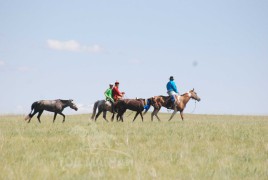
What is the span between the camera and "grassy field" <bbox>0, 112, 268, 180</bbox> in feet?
26.5

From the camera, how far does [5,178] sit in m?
7.49

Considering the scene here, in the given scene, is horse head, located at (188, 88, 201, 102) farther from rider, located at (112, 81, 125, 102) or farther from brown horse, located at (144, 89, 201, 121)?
rider, located at (112, 81, 125, 102)

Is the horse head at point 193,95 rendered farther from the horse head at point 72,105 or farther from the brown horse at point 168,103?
the horse head at point 72,105

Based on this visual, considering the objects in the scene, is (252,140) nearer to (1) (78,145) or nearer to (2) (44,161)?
(1) (78,145)

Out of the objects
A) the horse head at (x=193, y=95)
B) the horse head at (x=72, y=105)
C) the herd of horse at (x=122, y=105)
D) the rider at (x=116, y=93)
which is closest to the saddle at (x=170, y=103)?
the herd of horse at (x=122, y=105)

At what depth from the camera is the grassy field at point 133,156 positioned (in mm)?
8070

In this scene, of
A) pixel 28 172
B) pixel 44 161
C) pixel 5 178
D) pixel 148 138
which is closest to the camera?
pixel 5 178

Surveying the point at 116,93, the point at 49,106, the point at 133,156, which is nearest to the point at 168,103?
the point at 116,93

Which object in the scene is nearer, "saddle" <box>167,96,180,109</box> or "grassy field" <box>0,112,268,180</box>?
"grassy field" <box>0,112,268,180</box>

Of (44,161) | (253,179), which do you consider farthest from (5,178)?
(253,179)

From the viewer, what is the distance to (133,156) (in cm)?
988

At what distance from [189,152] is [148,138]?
8.93 feet

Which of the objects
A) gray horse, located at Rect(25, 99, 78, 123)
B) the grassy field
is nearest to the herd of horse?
gray horse, located at Rect(25, 99, 78, 123)

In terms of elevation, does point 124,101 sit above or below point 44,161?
above
